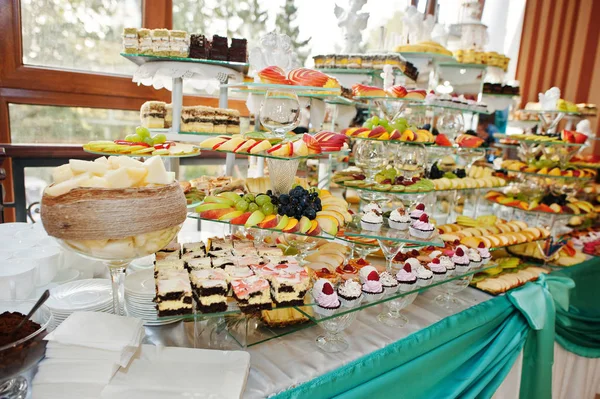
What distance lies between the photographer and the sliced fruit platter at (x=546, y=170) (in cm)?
288

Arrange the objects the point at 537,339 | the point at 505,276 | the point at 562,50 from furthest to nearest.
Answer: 1. the point at 562,50
2. the point at 505,276
3. the point at 537,339

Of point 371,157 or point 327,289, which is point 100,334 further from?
point 371,157

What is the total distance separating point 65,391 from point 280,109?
1.14m

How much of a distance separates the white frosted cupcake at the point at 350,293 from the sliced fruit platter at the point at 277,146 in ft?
1.52

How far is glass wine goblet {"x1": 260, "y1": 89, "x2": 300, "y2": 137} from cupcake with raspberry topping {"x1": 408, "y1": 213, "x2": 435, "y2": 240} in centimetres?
63

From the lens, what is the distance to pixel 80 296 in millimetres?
1177

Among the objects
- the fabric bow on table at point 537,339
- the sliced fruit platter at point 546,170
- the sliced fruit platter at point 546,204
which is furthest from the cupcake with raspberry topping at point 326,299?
the sliced fruit platter at point 546,170

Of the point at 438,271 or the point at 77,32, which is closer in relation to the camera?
the point at 438,271

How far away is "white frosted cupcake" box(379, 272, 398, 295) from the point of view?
4.33 ft

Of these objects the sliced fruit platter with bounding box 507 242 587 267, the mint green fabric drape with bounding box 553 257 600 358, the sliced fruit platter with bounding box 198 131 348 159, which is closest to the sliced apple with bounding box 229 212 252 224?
the sliced fruit platter with bounding box 198 131 348 159

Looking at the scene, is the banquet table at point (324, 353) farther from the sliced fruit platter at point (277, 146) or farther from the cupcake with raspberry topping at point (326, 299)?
the sliced fruit platter at point (277, 146)

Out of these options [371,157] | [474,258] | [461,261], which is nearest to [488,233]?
[474,258]

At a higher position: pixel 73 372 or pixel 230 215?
pixel 230 215

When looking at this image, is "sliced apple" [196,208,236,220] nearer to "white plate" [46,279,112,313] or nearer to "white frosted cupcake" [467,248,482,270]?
"white plate" [46,279,112,313]
